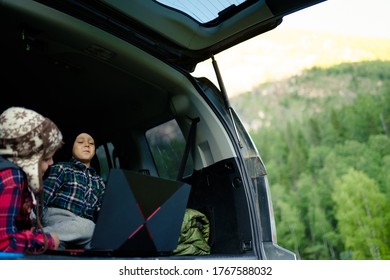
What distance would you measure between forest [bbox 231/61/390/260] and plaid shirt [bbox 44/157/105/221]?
3908 cm

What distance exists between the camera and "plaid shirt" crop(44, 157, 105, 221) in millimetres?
2633

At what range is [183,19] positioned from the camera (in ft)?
8.82

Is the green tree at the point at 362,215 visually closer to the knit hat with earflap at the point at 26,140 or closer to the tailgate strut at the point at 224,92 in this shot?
the tailgate strut at the point at 224,92

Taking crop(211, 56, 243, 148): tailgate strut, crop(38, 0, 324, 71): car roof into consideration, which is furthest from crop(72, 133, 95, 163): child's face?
crop(211, 56, 243, 148): tailgate strut

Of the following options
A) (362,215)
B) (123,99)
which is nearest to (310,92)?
(362,215)

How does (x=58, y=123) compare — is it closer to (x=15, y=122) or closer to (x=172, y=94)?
(x=172, y=94)

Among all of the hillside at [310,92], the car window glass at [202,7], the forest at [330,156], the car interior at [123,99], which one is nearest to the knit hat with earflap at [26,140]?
the car interior at [123,99]

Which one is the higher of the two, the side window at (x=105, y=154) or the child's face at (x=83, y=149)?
the side window at (x=105, y=154)

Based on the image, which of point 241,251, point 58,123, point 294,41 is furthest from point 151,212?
point 294,41

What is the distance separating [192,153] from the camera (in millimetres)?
3184

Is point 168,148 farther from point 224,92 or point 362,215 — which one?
point 362,215

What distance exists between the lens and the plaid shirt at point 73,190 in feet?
8.64

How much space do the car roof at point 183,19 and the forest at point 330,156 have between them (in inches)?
1540

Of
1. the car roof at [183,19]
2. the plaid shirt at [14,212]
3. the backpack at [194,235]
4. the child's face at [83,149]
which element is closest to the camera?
the plaid shirt at [14,212]
